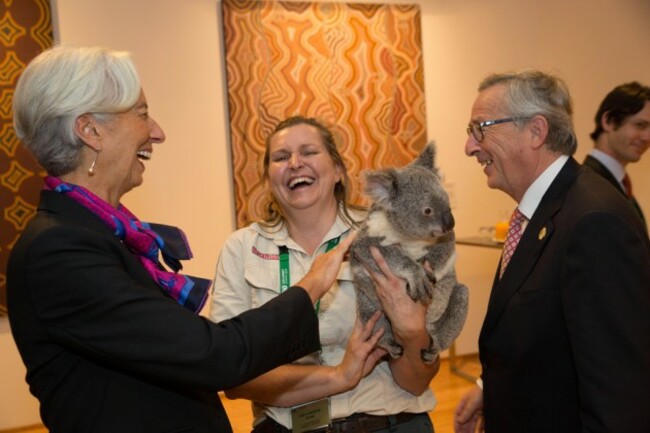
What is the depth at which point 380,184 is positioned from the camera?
2.12m

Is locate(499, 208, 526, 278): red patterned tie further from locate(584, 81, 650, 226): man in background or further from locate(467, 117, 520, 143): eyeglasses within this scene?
locate(584, 81, 650, 226): man in background

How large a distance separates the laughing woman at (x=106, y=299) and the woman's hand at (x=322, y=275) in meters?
0.02

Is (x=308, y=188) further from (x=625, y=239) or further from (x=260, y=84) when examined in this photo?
(x=260, y=84)

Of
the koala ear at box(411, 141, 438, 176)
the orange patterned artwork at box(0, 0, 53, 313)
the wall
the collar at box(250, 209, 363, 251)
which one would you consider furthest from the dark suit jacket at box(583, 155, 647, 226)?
the orange patterned artwork at box(0, 0, 53, 313)

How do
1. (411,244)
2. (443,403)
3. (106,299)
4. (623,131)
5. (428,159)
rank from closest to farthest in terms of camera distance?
1. (106,299)
2. (411,244)
3. (428,159)
4. (623,131)
5. (443,403)

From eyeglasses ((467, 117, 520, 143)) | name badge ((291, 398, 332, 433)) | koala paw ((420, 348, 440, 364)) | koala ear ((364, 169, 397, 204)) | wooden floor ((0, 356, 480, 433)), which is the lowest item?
wooden floor ((0, 356, 480, 433))

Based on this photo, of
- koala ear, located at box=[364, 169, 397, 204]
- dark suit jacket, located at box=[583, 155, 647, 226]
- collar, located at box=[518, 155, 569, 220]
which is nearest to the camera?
collar, located at box=[518, 155, 569, 220]

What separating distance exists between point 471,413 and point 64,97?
1.68m

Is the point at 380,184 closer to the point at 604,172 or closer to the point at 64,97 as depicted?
the point at 64,97

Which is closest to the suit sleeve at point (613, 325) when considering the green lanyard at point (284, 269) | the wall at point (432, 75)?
the green lanyard at point (284, 269)

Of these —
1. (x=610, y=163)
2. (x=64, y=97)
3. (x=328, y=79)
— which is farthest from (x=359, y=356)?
(x=328, y=79)

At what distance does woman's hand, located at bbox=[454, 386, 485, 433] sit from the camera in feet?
6.97

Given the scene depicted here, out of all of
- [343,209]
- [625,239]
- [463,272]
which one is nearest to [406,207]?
[343,209]

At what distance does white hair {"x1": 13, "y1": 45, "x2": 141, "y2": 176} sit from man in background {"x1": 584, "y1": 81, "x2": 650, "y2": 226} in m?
3.05
